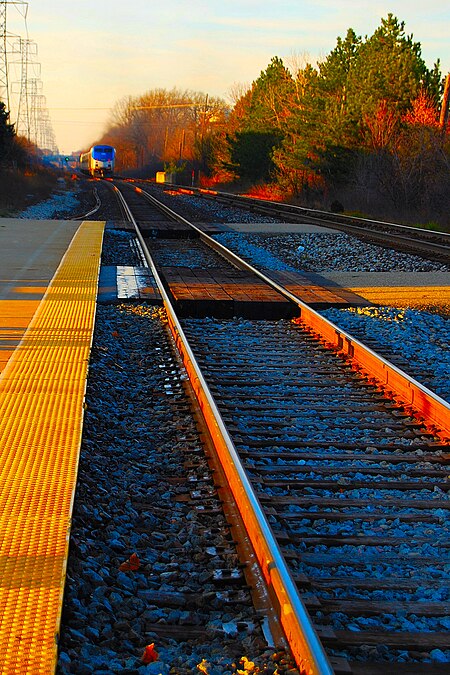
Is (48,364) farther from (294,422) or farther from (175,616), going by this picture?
(175,616)

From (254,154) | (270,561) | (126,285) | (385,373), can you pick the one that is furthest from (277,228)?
(254,154)

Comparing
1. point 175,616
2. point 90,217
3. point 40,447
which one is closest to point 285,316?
point 40,447

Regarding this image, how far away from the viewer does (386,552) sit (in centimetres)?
439

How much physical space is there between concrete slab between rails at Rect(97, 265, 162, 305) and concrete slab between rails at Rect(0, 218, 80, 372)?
907 mm

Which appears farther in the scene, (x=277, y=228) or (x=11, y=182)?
(x=11, y=182)

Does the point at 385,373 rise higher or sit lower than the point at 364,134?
lower

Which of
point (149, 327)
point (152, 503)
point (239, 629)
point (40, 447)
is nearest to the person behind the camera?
point (239, 629)

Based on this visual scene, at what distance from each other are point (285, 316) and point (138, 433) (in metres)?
5.58

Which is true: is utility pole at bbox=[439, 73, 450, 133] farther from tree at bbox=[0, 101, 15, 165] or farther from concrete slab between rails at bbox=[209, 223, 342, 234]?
tree at bbox=[0, 101, 15, 165]

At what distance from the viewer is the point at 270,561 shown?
12.7ft

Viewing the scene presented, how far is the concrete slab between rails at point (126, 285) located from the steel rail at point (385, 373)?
210cm

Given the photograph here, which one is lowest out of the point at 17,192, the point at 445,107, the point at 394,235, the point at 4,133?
the point at 394,235

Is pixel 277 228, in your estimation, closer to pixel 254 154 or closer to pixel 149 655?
pixel 149 655

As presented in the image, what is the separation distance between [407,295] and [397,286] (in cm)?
109
